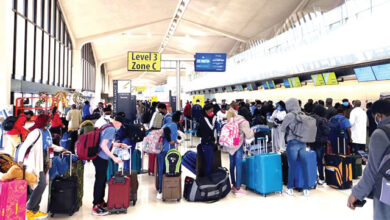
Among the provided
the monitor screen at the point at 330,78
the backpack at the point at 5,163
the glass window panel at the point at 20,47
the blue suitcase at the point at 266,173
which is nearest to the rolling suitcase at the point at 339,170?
the blue suitcase at the point at 266,173

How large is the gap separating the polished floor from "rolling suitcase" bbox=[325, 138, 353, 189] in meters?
0.19

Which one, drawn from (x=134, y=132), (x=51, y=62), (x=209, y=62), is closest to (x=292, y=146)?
(x=134, y=132)

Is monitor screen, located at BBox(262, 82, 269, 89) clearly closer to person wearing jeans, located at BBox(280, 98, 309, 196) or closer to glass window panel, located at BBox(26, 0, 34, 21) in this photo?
person wearing jeans, located at BBox(280, 98, 309, 196)

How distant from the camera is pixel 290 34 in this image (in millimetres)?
14062

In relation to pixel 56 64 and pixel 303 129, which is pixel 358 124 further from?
Answer: pixel 56 64

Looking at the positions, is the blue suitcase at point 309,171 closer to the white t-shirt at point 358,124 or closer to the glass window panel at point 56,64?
the white t-shirt at point 358,124

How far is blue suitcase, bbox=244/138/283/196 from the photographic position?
5188mm

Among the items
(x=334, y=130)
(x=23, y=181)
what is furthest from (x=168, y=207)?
(x=334, y=130)

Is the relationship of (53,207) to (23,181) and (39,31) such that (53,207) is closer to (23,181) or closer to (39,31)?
(23,181)

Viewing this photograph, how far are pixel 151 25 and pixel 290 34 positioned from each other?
9.55m

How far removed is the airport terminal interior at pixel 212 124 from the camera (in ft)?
13.7

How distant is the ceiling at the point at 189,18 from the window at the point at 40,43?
1027 mm

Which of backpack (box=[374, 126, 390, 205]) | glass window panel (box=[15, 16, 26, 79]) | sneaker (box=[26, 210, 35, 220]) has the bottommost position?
sneaker (box=[26, 210, 35, 220])

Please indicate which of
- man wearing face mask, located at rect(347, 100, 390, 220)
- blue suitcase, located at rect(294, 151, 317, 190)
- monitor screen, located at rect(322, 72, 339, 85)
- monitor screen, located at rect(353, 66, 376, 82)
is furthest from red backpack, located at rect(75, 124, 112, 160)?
monitor screen, located at rect(322, 72, 339, 85)
